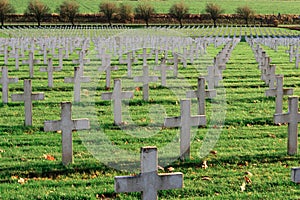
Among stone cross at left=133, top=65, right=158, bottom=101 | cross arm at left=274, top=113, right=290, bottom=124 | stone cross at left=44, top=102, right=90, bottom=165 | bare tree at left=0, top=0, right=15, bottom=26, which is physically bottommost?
stone cross at left=44, top=102, right=90, bottom=165

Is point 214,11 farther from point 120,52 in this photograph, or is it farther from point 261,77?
point 261,77

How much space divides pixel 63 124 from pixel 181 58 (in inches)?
620

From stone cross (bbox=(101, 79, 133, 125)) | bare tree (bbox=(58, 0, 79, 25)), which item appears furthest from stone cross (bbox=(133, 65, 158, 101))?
bare tree (bbox=(58, 0, 79, 25))

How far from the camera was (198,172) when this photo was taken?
830 centimetres

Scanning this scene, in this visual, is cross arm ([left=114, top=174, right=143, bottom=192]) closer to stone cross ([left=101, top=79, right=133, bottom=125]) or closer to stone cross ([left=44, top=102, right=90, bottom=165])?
stone cross ([left=44, top=102, right=90, bottom=165])

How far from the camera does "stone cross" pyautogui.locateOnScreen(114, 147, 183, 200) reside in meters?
5.48

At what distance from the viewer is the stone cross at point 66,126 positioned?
841cm

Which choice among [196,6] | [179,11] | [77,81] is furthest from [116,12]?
[77,81]

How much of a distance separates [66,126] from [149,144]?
1830 mm

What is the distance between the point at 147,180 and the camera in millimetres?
5625

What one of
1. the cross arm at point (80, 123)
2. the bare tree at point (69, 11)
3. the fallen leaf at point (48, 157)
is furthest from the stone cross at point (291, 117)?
the bare tree at point (69, 11)

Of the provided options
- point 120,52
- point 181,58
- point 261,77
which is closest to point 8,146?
point 261,77

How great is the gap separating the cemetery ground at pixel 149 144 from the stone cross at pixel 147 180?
5.57ft

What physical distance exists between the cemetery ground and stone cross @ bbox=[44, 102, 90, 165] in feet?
0.60
